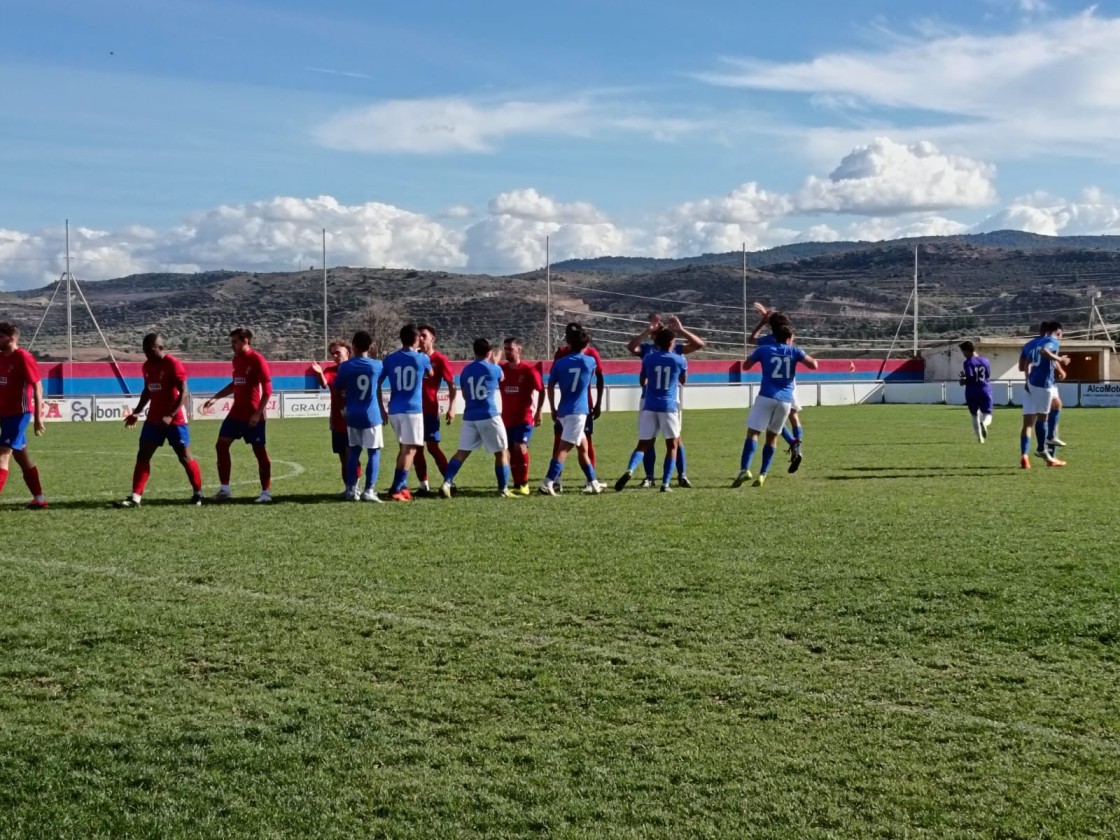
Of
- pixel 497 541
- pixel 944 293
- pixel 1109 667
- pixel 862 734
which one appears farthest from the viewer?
pixel 944 293

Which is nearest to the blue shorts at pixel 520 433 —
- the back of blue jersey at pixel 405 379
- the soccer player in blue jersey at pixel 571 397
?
the soccer player in blue jersey at pixel 571 397

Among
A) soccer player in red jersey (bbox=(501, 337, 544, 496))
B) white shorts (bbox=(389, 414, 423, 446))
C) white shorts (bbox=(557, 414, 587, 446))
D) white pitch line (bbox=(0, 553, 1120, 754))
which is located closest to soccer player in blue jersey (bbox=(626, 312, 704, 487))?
white shorts (bbox=(557, 414, 587, 446))

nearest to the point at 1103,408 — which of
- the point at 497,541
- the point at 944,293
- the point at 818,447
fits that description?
the point at 818,447

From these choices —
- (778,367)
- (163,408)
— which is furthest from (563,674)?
(778,367)

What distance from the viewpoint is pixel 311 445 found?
77.5 feet

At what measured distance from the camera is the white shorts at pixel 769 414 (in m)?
14.6

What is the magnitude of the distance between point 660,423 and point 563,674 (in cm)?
809

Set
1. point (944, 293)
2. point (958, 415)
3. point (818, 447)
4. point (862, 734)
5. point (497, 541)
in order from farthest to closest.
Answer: point (944, 293)
point (958, 415)
point (818, 447)
point (497, 541)
point (862, 734)

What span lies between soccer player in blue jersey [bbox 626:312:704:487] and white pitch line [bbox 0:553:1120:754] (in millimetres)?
6548

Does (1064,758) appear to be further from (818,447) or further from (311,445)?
(311,445)

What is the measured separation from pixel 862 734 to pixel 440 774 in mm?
1806

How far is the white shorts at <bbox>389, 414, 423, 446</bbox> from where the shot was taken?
13453 mm

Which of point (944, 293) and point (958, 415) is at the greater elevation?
point (944, 293)

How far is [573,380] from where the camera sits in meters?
13.9
